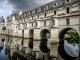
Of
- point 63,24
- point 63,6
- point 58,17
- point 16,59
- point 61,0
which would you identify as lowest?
point 16,59

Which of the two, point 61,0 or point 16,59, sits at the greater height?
point 61,0

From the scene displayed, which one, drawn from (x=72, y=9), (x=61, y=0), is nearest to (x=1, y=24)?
(x=61, y=0)

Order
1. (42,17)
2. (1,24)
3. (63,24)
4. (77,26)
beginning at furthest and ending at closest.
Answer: (1,24) → (42,17) → (63,24) → (77,26)

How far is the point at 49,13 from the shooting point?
32.2 m

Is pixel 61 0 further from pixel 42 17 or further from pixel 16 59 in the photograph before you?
pixel 16 59

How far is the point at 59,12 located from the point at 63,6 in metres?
1.90

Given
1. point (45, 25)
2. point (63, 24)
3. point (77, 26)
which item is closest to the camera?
point (77, 26)

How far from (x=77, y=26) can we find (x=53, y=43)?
7.41 meters

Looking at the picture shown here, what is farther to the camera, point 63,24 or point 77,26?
point 63,24

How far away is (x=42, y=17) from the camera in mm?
35125

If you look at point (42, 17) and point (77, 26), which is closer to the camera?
point (77, 26)

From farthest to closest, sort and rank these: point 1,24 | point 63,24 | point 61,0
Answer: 1. point 1,24
2. point 61,0
3. point 63,24

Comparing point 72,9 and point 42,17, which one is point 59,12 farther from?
point 42,17

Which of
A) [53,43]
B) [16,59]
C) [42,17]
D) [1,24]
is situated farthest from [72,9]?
[1,24]
